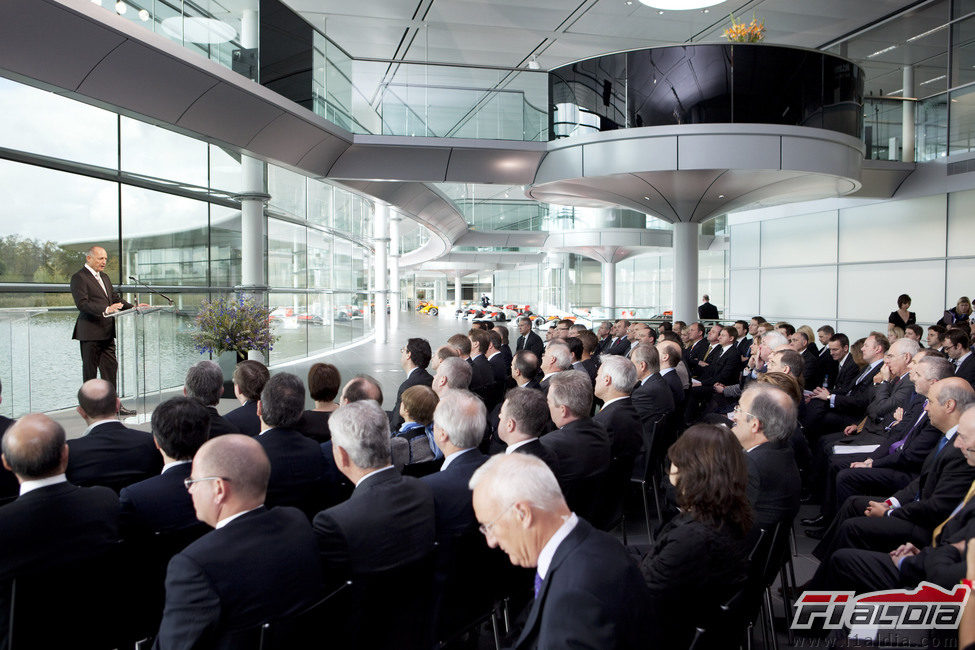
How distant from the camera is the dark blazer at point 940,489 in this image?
3.72 m

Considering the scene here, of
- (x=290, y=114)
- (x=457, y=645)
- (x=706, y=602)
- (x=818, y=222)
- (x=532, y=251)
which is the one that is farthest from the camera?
(x=532, y=251)

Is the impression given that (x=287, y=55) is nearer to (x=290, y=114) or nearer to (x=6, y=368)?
(x=290, y=114)

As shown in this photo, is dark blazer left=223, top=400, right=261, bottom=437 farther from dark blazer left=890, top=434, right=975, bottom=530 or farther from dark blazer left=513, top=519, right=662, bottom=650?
dark blazer left=890, top=434, right=975, bottom=530

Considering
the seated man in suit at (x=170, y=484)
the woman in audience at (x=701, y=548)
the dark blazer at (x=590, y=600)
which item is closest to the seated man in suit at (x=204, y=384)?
the seated man in suit at (x=170, y=484)

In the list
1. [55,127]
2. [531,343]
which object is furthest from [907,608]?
[55,127]

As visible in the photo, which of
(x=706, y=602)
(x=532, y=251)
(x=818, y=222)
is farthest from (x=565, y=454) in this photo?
(x=532, y=251)

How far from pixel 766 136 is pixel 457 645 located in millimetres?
9990

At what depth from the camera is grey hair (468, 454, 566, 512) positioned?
2.01 meters

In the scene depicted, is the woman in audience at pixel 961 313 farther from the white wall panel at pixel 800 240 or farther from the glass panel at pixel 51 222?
the glass panel at pixel 51 222

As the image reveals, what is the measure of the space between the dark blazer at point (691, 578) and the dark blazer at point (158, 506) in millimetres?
2081

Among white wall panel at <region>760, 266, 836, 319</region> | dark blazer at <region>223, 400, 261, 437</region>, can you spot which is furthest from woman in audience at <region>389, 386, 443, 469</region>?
white wall panel at <region>760, 266, 836, 319</region>

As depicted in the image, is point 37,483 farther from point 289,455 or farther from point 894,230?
point 894,230

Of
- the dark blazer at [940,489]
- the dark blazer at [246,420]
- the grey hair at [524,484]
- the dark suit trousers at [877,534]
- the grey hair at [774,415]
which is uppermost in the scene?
the grey hair at [524,484]

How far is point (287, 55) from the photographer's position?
384 inches
